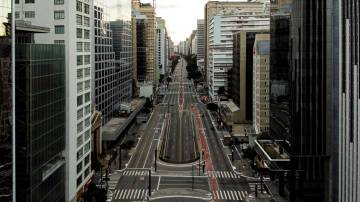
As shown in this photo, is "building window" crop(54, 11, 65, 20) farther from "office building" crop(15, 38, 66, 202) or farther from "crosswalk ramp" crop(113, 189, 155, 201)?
"crosswalk ramp" crop(113, 189, 155, 201)

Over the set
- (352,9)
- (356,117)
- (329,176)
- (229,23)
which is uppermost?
(229,23)

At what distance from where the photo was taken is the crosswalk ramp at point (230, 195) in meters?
63.1

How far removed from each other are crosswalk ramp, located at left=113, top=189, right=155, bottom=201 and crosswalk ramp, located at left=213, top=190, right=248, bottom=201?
335 inches

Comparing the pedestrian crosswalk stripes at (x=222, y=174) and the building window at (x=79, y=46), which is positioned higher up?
the building window at (x=79, y=46)

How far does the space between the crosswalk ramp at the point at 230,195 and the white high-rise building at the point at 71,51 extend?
54.6 feet

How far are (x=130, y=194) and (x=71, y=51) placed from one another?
68.0ft

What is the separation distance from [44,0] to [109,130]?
135ft

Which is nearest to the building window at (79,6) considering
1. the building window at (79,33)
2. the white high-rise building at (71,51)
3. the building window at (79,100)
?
the white high-rise building at (71,51)

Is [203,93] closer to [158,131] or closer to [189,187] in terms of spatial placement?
[158,131]

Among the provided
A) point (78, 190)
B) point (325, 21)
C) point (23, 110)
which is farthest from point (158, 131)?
point (23, 110)

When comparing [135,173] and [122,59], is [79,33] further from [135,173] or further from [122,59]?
[122,59]

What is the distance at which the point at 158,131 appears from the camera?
111 meters

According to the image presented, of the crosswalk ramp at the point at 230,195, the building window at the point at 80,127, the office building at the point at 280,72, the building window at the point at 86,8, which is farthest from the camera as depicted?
the crosswalk ramp at the point at 230,195

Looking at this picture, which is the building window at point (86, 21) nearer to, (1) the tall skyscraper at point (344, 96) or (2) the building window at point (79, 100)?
(2) the building window at point (79, 100)
